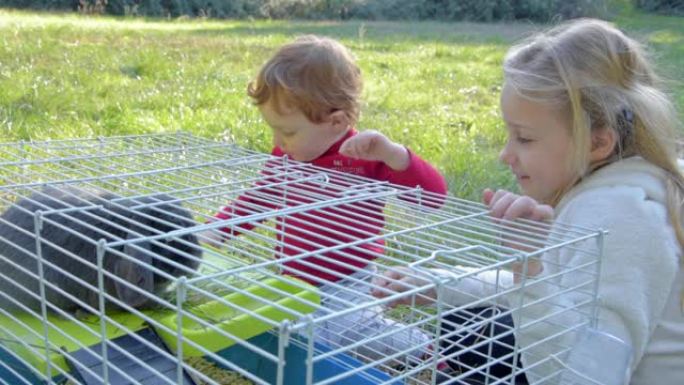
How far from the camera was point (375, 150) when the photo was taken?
1670mm

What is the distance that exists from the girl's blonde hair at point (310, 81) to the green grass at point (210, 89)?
1.38ft

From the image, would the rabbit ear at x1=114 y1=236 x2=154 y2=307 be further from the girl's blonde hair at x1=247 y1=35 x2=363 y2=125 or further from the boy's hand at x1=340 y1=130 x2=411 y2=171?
the girl's blonde hair at x1=247 y1=35 x2=363 y2=125

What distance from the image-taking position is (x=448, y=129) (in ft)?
11.8

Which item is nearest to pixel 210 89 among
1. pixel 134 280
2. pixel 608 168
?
pixel 134 280

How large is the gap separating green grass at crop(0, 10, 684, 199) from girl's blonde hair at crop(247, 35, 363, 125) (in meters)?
0.42

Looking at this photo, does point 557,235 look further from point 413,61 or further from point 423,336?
point 413,61

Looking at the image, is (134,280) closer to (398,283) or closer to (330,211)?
(330,211)

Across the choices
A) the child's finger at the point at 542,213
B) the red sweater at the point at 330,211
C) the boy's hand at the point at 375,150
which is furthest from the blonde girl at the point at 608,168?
the boy's hand at the point at 375,150

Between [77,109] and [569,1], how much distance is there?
11.2m

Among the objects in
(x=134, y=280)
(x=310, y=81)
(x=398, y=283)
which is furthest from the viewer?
(x=310, y=81)

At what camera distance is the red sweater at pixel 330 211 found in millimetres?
1327

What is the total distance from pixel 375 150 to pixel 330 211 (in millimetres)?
252

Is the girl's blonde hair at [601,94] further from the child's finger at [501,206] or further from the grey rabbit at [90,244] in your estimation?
the grey rabbit at [90,244]

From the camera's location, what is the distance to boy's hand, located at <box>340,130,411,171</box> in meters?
1.60
